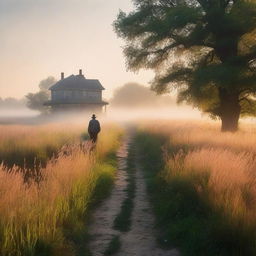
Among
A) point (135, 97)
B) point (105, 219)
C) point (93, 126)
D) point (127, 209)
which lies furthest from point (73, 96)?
point (135, 97)

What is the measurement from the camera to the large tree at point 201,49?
21.0 m

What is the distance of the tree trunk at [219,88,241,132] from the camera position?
2388cm

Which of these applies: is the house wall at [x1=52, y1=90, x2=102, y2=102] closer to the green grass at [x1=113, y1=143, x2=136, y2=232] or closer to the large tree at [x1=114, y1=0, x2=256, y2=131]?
the large tree at [x1=114, y1=0, x2=256, y2=131]

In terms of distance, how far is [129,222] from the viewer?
8.73 meters

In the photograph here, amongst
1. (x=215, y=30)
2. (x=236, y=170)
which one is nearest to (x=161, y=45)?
(x=215, y=30)

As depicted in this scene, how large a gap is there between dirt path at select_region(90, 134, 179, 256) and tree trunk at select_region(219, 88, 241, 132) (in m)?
13.3

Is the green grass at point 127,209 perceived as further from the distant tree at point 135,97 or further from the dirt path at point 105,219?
the distant tree at point 135,97

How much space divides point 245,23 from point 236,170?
45.9 ft

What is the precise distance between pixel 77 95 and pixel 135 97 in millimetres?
92093

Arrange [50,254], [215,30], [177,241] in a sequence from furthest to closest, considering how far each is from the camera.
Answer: [215,30]
[177,241]
[50,254]

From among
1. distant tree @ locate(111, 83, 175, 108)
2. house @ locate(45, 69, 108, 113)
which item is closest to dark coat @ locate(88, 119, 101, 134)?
house @ locate(45, 69, 108, 113)

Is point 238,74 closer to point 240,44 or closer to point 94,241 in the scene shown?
point 240,44

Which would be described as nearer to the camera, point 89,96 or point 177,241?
point 177,241

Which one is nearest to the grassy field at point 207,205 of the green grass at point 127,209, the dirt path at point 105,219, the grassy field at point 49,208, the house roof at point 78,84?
the green grass at point 127,209
